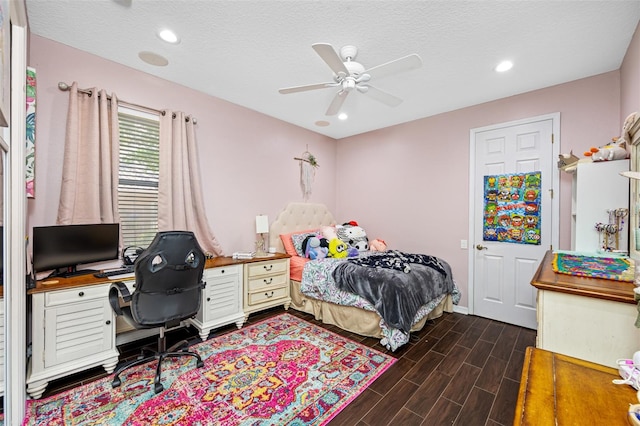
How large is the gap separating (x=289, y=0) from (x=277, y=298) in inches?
120

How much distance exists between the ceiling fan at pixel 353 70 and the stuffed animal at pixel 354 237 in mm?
2076

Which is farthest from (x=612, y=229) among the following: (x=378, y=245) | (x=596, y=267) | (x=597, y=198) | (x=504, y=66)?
(x=378, y=245)

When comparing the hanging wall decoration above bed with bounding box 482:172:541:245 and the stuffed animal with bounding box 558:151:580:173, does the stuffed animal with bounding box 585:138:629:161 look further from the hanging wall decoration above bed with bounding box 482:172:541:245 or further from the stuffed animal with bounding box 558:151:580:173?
the hanging wall decoration above bed with bounding box 482:172:541:245

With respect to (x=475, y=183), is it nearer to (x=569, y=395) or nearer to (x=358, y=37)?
(x=358, y=37)

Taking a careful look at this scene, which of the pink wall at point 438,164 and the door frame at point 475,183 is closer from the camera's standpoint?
the pink wall at point 438,164

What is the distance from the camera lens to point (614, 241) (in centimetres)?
220

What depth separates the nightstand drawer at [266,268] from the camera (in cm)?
324

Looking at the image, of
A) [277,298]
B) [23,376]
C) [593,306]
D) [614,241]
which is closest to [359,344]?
[277,298]

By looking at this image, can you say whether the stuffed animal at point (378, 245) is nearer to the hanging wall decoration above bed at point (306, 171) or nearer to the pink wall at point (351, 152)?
the pink wall at point (351, 152)

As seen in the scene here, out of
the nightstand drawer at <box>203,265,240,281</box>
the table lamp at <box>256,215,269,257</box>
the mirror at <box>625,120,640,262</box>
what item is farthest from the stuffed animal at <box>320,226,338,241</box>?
the mirror at <box>625,120,640,262</box>

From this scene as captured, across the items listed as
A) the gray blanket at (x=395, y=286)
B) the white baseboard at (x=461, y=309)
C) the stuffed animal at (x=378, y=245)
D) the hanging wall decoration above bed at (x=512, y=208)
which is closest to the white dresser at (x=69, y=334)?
the gray blanket at (x=395, y=286)

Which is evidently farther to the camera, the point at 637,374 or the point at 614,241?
the point at 614,241

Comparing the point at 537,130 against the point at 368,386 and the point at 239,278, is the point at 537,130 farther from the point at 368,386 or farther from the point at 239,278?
the point at 239,278

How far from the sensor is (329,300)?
3162 millimetres
